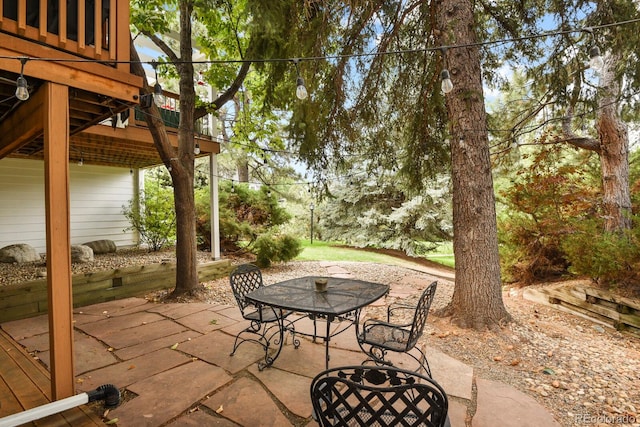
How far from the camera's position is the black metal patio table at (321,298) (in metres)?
2.48

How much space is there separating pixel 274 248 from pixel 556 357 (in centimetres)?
530

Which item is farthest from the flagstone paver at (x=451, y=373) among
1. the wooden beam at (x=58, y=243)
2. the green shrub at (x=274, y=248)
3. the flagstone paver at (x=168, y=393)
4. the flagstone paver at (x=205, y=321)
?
the green shrub at (x=274, y=248)

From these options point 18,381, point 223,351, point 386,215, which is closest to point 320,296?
point 223,351

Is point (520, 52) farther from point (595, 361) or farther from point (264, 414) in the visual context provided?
point (264, 414)

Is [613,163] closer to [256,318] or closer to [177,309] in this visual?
[256,318]

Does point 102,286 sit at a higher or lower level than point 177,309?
higher

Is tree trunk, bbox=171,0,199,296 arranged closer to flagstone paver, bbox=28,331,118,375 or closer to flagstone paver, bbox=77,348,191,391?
flagstone paver, bbox=28,331,118,375

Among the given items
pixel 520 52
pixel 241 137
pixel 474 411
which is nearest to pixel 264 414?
pixel 474 411

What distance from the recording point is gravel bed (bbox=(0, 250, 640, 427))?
2.33 metres

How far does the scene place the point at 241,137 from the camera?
6.44 meters

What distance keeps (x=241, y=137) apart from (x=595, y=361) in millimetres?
6273

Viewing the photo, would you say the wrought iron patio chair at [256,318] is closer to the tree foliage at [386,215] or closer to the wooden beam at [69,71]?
the wooden beam at [69,71]

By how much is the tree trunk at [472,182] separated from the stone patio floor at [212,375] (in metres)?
1.01

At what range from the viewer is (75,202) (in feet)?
23.1
